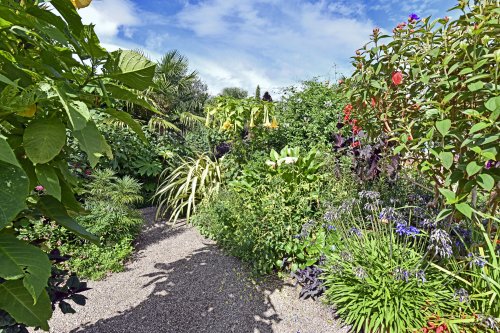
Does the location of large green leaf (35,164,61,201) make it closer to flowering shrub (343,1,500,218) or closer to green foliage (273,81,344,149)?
flowering shrub (343,1,500,218)

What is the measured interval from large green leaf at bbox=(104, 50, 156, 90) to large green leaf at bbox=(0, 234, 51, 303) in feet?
1.05

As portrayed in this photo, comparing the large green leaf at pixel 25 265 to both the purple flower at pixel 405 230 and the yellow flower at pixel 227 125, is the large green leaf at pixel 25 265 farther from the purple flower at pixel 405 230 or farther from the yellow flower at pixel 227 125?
the yellow flower at pixel 227 125

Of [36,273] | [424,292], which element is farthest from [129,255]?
[36,273]

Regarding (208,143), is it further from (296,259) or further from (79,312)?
(79,312)

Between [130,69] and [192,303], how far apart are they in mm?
2221

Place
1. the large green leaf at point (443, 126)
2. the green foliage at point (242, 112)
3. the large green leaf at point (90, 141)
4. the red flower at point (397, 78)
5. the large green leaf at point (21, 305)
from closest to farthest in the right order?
1. the large green leaf at point (90, 141)
2. the large green leaf at point (21, 305)
3. the large green leaf at point (443, 126)
4. the red flower at point (397, 78)
5. the green foliage at point (242, 112)

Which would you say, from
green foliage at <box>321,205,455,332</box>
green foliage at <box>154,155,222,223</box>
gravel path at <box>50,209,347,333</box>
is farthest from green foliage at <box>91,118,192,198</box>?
green foliage at <box>321,205,455,332</box>

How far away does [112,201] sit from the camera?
360 centimetres

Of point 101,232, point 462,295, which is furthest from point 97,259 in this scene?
point 462,295

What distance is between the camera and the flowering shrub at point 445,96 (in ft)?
4.43

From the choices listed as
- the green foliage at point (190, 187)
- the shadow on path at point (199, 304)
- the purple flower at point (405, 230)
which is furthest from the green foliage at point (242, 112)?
the purple flower at point (405, 230)

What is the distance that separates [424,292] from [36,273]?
2.20m

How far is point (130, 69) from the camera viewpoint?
0.51 metres

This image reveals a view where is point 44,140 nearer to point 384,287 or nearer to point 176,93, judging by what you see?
point 384,287
